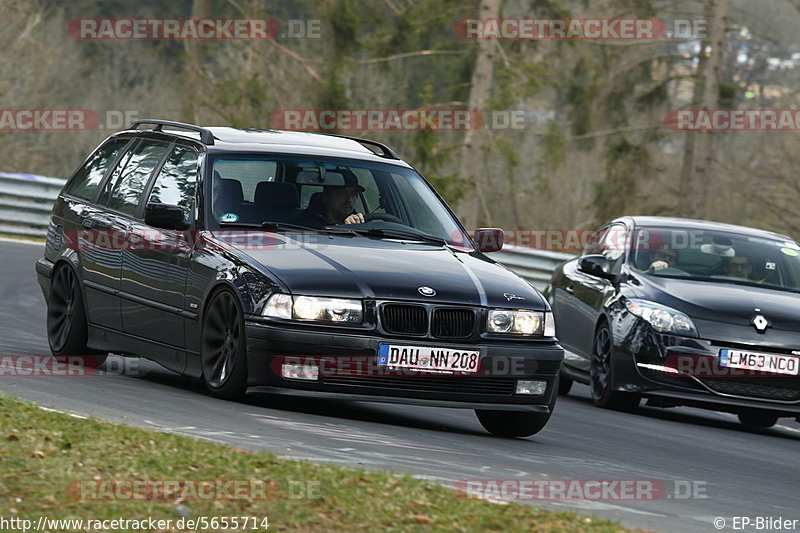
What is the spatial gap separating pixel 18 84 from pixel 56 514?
35803 mm

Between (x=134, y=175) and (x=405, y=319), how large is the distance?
9.84 ft

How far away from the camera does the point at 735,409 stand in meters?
11.8

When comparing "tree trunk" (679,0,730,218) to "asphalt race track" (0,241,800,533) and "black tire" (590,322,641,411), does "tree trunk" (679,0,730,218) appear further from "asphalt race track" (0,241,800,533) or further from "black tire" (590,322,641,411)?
"asphalt race track" (0,241,800,533)

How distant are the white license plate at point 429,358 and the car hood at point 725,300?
3.46 metres

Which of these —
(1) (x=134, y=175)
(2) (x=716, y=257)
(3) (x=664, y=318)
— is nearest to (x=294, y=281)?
(1) (x=134, y=175)

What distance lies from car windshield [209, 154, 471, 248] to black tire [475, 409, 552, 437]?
1.20 metres

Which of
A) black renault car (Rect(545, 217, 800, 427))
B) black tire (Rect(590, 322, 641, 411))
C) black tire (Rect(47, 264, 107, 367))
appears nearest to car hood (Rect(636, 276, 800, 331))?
black renault car (Rect(545, 217, 800, 427))

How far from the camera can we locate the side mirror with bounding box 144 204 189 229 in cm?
966

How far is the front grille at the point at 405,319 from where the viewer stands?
8.77 meters

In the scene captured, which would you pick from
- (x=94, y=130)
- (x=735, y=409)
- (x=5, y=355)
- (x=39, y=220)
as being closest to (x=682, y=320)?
(x=735, y=409)

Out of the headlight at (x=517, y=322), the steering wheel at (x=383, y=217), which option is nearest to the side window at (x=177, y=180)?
the steering wheel at (x=383, y=217)

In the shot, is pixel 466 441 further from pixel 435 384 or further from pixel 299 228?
pixel 299 228

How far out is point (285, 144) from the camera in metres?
10.4

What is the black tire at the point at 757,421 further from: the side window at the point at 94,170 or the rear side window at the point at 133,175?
the side window at the point at 94,170
